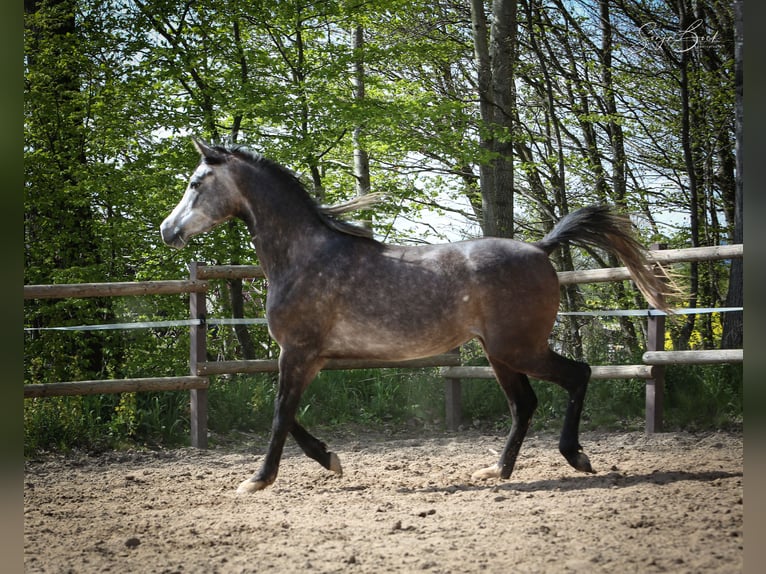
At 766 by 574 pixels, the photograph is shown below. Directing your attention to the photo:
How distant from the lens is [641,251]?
15.2 ft

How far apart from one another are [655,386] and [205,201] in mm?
4088

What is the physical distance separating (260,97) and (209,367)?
426 cm

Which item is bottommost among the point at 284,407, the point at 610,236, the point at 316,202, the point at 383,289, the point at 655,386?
the point at 655,386

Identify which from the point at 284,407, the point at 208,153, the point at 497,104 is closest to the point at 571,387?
the point at 284,407

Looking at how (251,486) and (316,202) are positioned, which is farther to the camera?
(316,202)

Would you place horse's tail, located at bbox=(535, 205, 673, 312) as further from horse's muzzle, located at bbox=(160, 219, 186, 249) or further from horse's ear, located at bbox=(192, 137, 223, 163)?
horse's muzzle, located at bbox=(160, 219, 186, 249)

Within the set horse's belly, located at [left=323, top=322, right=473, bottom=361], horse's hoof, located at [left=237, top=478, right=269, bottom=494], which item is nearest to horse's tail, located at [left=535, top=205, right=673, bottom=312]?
horse's belly, located at [left=323, top=322, right=473, bottom=361]

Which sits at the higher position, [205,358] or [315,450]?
[205,358]

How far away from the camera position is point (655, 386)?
6.24 meters

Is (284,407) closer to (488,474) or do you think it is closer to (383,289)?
(383,289)

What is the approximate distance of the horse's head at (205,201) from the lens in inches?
188

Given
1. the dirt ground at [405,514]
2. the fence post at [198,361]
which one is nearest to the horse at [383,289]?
the dirt ground at [405,514]

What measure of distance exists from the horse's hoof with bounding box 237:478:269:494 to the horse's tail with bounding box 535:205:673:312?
2.33 m

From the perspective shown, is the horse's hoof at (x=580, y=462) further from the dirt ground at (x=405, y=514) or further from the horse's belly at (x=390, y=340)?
the horse's belly at (x=390, y=340)
